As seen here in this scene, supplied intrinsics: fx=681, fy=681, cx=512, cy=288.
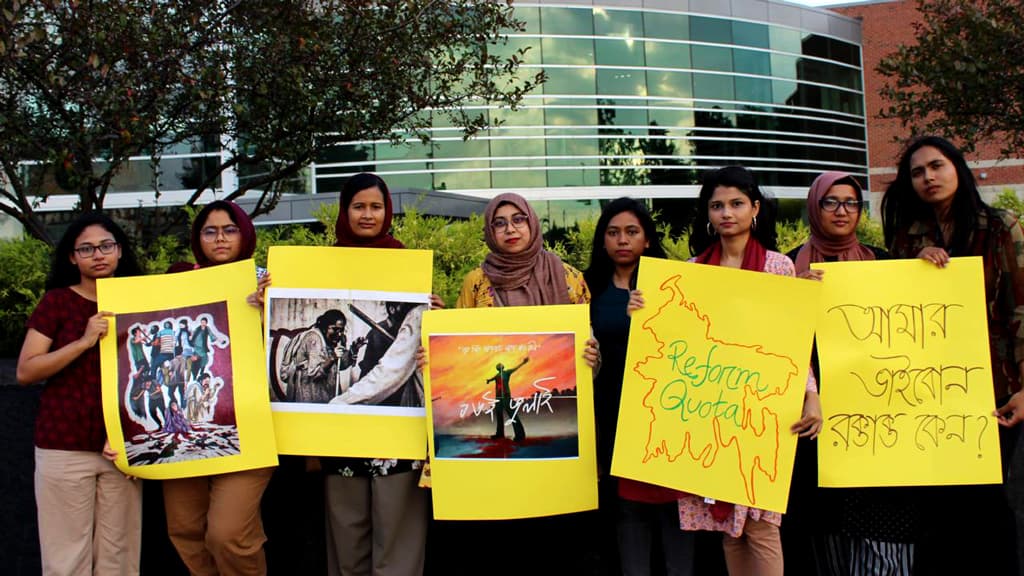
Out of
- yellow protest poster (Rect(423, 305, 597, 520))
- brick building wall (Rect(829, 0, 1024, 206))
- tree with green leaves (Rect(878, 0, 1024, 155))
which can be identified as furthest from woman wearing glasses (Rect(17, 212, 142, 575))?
brick building wall (Rect(829, 0, 1024, 206))

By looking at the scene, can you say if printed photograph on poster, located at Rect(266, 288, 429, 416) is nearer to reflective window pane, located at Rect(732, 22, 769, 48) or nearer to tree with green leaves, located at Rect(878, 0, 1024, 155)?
tree with green leaves, located at Rect(878, 0, 1024, 155)

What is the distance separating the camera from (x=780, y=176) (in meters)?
27.2

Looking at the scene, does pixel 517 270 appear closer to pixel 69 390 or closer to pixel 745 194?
pixel 745 194

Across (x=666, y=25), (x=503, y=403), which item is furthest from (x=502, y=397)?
(x=666, y=25)

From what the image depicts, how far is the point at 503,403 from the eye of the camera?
2865 mm

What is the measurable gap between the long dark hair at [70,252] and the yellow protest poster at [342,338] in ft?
2.51

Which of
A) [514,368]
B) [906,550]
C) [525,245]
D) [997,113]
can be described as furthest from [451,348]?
[997,113]

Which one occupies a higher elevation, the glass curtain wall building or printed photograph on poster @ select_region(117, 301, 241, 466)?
the glass curtain wall building

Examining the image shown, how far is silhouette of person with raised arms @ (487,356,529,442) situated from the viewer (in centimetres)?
285

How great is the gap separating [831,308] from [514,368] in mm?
1313

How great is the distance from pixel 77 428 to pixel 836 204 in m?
3.37

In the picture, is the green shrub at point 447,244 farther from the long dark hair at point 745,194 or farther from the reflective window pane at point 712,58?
the reflective window pane at point 712,58

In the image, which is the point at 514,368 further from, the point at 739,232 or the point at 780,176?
the point at 780,176

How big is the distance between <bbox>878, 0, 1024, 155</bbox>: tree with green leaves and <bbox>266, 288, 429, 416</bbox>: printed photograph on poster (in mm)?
8203
